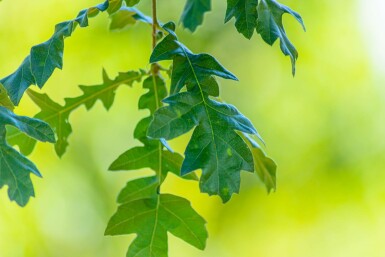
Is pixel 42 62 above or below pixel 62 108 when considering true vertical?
above

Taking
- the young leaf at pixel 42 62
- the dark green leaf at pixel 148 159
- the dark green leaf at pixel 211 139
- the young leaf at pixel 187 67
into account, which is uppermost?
the young leaf at pixel 42 62

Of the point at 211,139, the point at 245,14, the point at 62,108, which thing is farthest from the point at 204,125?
the point at 62,108

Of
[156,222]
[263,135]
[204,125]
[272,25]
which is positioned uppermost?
[272,25]

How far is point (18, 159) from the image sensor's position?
1218mm

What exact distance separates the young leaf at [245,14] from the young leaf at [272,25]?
0.10ft

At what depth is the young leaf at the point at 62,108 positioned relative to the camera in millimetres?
1563

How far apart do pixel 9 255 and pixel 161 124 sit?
3124 mm

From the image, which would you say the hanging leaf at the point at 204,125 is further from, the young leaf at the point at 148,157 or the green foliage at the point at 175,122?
the young leaf at the point at 148,157

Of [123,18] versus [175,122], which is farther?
[123,18]

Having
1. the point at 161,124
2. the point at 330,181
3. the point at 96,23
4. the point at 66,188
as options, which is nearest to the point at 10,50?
the point at 96,23

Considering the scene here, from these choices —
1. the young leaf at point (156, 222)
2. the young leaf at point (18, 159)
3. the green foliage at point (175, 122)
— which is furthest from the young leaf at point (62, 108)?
the young leaf at point (18, 159)

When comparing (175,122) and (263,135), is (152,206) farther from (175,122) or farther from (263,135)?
(263,135)

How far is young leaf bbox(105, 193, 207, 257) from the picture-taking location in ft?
4.81

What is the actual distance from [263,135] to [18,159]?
3213 millimetres
